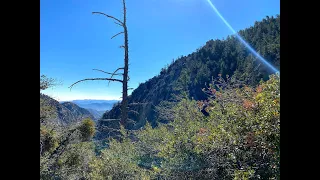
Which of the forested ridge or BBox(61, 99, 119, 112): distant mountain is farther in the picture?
BBox(61, 99, 119, 112): distant mountain

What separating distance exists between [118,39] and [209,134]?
90.4 inches

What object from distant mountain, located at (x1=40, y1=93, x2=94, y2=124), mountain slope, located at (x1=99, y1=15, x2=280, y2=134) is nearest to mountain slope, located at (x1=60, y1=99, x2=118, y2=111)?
distant mountain, located at (x1=40, y1=93, x2=94, y2=124)

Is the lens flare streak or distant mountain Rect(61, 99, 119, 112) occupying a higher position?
the lens flare streak

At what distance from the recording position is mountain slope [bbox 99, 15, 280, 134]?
3.21 m

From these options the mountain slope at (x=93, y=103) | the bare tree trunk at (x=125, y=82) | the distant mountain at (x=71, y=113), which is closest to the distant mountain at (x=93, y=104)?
the mountain slope at (x=93, y=103)

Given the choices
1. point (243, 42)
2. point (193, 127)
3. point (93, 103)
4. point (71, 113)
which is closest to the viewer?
point (193, 127)

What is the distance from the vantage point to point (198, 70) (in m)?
3.83

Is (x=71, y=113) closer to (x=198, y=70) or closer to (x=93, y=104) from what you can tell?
(x=93, y=104)

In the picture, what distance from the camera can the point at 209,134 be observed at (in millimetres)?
2188

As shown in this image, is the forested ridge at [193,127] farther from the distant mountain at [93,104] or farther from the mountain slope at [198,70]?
the distant mountain at [93,104]

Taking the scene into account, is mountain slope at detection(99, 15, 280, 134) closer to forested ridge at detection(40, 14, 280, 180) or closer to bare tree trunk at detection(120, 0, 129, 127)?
forested ridge at detection(40, 14, 280, 180)

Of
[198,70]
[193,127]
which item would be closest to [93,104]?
[193,127]

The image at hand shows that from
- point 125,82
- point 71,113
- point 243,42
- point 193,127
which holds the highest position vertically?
point 243,42
